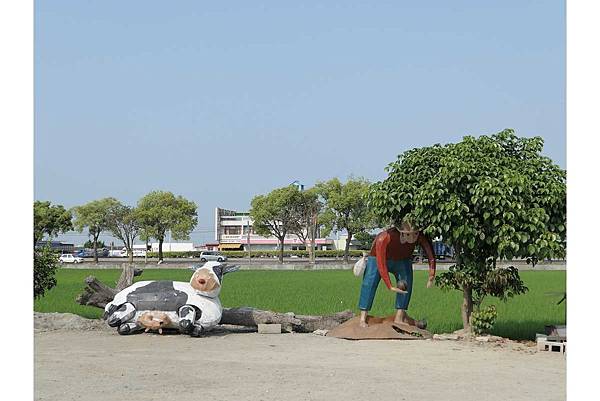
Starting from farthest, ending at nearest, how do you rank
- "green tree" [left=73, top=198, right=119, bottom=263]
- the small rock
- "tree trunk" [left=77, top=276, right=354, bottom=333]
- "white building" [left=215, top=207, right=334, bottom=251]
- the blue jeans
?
1. "white building" [left=215, top=207, right=334, bottom=251]
2. "green tree" [left=73, top=198, right=119, bottom=263]
3. "tree trunk" [left=77, top=276, right=354, bottom=333]
4. the blue jeans
5. the small rock

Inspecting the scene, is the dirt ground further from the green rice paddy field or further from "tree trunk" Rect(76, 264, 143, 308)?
the green rice paddy field

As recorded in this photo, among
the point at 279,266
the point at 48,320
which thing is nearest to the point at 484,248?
the point at 48,320

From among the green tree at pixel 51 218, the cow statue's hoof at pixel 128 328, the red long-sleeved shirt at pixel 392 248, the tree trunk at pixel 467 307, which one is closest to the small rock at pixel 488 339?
the tree trunk at pixel 467 307

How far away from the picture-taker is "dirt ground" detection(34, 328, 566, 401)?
8055 mm

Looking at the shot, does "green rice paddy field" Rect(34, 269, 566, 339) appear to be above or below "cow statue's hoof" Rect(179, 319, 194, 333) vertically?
below

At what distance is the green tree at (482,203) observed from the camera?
11.9 meters

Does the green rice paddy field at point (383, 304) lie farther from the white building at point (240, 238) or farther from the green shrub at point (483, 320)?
the white building at point (240, 238)

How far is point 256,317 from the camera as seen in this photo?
13.6m

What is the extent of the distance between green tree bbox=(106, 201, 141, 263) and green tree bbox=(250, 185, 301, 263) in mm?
10124

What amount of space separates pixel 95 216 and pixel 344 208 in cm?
2153

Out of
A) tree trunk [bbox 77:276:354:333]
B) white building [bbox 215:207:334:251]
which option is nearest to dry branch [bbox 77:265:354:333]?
tree trunk [bbox 77:276:354:333]

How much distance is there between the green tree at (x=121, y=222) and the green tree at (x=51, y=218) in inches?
133
